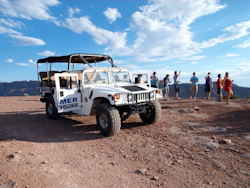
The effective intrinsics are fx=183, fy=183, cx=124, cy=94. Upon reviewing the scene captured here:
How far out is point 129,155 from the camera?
12.9 ft

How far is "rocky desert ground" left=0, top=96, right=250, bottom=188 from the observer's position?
2.99 metres

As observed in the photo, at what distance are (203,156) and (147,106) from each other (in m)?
2.29

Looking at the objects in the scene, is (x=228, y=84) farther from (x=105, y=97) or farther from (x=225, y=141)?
(x=105, y=97)

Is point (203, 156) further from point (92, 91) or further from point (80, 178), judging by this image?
point (92, 91)

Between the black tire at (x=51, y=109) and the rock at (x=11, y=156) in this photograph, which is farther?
the black tire at (x=51, y=109)

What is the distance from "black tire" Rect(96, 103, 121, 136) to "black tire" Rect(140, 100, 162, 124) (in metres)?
1.46

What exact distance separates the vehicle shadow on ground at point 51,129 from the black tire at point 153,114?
12.5 inches

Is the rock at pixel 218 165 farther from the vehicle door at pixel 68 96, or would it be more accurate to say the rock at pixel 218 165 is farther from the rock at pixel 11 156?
the vehicle door at pixel 68 96

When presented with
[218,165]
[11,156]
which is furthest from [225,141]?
[11,156]

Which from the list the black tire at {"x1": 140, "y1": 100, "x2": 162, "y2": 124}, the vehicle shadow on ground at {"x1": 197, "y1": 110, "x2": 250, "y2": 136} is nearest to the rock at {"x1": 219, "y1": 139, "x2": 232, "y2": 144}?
the vehicle shadow on ground at {"x1": 197, "y1": 110, "x2": 250, "y2": 136}

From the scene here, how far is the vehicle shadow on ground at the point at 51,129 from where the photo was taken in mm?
5133

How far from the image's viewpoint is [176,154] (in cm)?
392

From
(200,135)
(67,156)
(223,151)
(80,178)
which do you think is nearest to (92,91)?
(67,156)

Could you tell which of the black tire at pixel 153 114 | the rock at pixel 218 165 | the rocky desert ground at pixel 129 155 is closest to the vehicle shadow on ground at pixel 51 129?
the rocky desert ground at pixel 129 155
